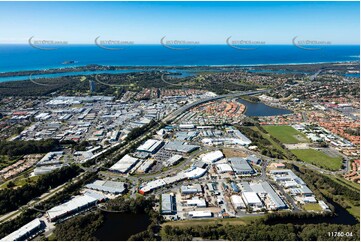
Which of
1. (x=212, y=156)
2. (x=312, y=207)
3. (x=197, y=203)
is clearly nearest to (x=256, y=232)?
(x=197, y=203)

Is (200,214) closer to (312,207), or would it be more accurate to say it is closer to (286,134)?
(312,207)

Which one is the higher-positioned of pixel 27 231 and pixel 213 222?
pixel 27 231


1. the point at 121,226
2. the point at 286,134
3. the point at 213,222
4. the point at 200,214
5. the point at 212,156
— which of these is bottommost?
the point at 121,226

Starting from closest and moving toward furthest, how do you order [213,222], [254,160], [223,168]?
[213,222] < [223,168] < [254,160]

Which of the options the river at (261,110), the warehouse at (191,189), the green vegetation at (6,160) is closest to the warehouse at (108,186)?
the warehouse at (191,189)

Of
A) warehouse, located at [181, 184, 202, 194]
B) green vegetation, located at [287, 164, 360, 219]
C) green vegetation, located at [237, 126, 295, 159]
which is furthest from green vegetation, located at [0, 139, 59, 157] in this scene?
green vegetation, located at [287, 164, 360, 219]

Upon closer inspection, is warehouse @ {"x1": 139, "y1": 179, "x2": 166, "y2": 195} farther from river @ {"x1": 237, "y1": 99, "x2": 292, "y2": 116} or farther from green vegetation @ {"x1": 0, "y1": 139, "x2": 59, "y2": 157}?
river @ {"x1": 237, "y1": 99, "x2": 292, "y2": 116}

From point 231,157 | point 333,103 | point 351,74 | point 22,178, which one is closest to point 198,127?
point 231,157

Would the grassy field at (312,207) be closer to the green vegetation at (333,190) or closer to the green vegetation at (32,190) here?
the green vegetation at (333,190)
